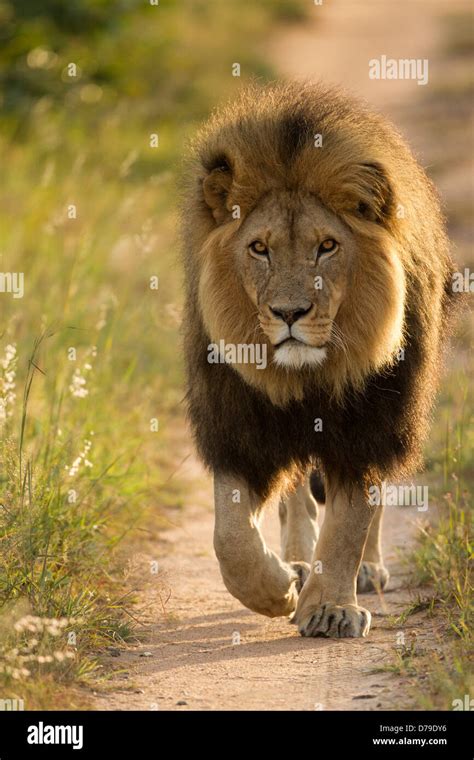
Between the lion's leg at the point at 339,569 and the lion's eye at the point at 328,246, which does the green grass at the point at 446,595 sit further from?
the lion's eye at the point at 328,246

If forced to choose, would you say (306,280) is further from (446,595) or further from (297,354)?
(446,595)

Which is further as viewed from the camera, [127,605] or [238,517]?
[127,605]

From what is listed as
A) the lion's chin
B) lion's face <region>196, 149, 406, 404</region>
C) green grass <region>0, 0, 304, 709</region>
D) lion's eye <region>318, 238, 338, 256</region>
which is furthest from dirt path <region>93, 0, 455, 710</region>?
lion's eye <region>318, 238, 338, 256</region>

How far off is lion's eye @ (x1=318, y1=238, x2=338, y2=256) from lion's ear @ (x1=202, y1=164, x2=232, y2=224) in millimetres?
467

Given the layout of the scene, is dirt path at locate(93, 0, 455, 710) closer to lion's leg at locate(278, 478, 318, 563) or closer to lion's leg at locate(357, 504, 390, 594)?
lion's leg at locate(357, 504, 390, 594)

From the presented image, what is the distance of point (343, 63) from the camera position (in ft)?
80.1

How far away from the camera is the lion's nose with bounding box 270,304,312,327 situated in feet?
15.9

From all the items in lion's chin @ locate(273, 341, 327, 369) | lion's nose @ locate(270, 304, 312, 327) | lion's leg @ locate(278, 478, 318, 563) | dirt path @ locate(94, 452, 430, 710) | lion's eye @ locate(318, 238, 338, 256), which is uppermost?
lion's eye @ locate(318, 238, 338, 256)

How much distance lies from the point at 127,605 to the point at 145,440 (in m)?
2.48

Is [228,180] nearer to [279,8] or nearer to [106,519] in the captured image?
[106,519]

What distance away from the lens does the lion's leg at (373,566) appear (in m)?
6.44

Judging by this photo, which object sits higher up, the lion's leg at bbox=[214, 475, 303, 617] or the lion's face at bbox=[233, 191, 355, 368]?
the lion's face at bbox=[233, 191, 355, 368]

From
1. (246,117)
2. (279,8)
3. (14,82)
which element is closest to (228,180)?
(246,117)
